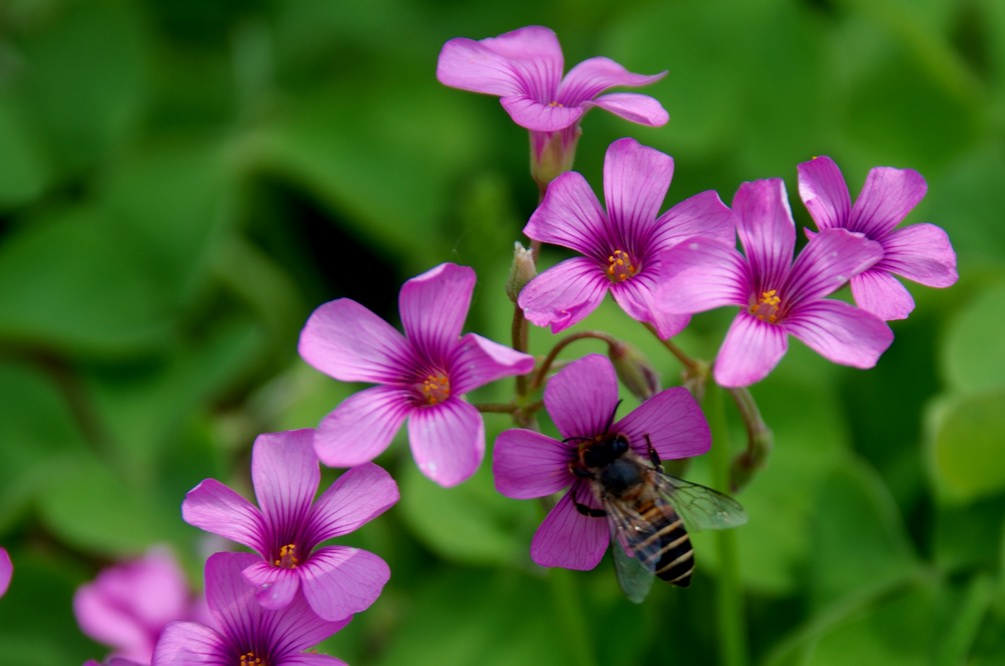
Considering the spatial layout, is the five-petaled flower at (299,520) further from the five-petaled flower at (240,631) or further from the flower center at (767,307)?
the flower center at (767,307)

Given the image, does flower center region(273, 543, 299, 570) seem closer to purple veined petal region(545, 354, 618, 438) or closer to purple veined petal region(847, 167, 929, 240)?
purple veined petal region(545, 354, 618, 438)

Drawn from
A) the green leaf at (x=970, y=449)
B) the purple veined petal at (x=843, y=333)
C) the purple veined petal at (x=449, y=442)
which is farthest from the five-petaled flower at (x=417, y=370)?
the green leaf at (x=970, y=449)

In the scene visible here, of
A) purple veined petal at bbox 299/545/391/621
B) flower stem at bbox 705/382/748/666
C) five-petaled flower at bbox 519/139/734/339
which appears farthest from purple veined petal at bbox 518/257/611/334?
purple veined petal at bbox 299/545/391/621

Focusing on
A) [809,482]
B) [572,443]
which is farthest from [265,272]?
[572,443]

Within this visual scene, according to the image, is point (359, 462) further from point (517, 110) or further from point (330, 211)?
point (330, 211)

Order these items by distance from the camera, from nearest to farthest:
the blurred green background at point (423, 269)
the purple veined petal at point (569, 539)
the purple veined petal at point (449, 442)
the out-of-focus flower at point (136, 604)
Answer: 1. the purple veined petal at point (449, 442)
2. the purple veined petal at point (569, 539)
3. the blurred green background at point (423, 269)
4. the out-of-focus flower at point (136, 604)
